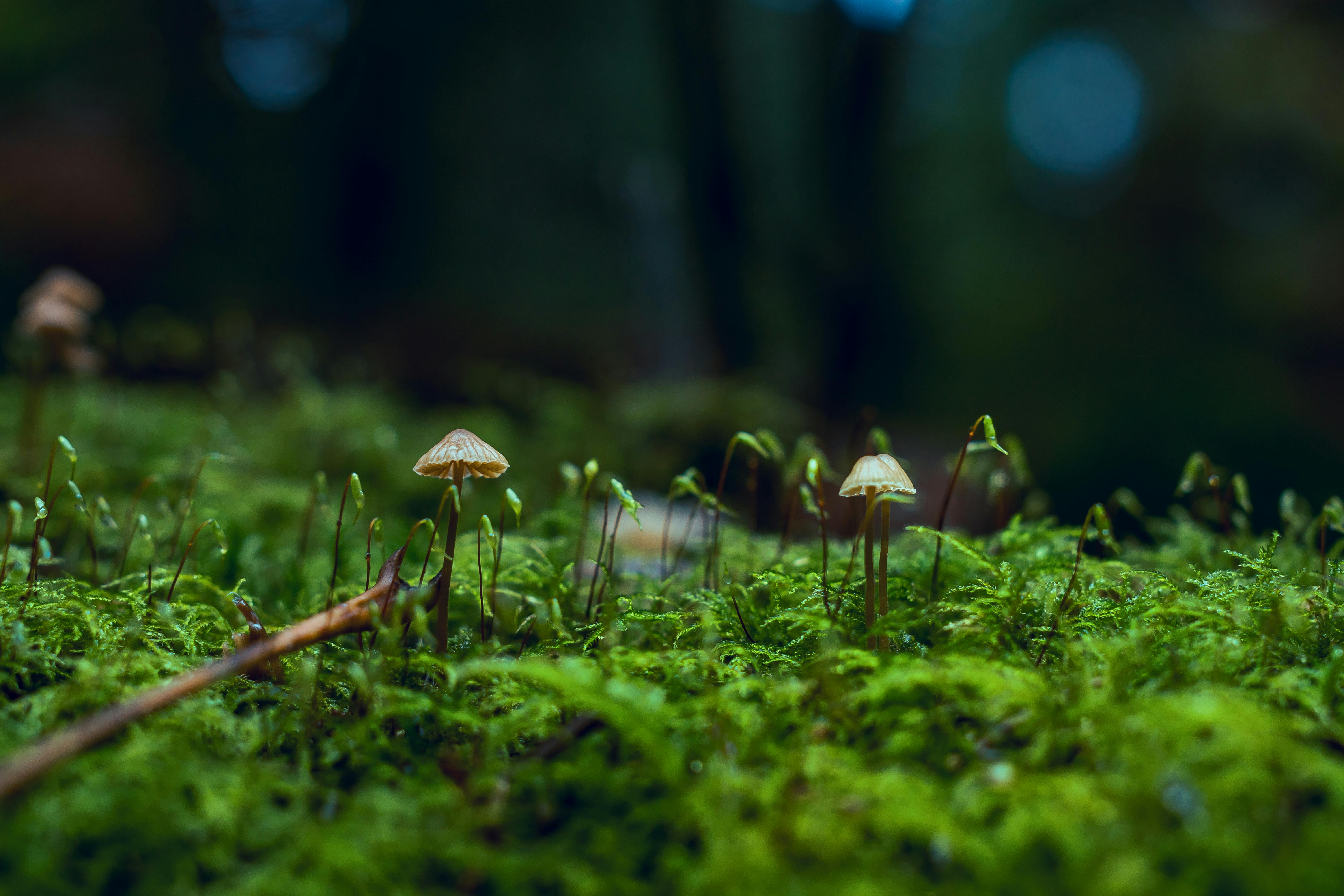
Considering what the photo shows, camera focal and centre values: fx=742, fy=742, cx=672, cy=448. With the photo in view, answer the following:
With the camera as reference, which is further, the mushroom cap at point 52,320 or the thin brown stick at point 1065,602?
the mushroom cap at point 52,320

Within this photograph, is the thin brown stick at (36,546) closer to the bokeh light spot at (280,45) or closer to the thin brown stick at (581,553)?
the thin brown stick at (581,553)

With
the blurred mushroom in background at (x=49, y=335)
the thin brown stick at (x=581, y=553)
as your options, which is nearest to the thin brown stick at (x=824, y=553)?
the thin brown stick at (x=581, y=553)

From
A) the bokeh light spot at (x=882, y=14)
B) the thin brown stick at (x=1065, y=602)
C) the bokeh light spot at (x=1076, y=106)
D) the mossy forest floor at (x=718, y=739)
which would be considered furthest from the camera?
the bokeh light spot at (x=1076, y=106)

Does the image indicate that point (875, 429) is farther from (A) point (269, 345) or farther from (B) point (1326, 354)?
(B) point (1326, 354)

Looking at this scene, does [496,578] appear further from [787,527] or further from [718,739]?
[787,527]

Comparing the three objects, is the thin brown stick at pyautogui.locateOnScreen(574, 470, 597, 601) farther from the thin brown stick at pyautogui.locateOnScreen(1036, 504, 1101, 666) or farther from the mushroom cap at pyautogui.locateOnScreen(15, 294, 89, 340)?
the mushroom cap at pyautogui.locateOnScreen(15, 294, 89, 340)

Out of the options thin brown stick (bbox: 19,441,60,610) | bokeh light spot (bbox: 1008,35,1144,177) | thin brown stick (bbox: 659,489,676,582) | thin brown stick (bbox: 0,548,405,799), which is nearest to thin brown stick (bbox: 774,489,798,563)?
thin brown stick (bbox: 659,489,676,582)
